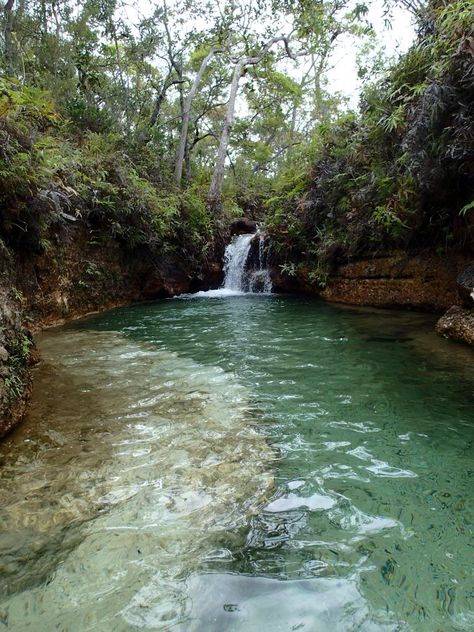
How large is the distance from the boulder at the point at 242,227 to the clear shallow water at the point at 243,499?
1216 cm

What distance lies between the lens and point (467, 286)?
5.65 m

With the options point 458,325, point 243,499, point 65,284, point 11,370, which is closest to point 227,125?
point 65,284

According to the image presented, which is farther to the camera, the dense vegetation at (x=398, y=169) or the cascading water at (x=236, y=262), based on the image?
the cascading water at (x=236, y=262)

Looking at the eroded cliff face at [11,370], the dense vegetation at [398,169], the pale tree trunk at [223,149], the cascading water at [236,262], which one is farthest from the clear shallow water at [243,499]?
the pale tree trunk at [223,149]

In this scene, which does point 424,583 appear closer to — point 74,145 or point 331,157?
point 331,157

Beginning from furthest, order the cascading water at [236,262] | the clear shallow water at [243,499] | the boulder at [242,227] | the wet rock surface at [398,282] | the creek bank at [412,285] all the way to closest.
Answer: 1. the boulder at [242,227]
2. the cascading water at [236,262]
3. the wet rock surface at [398,282]
4. the creek bank at [412,285]
5. the clear shallow water at [243,499]

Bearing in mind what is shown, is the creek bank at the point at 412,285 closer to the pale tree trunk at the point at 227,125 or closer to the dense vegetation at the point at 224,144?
the dense vegetation at the point at 224,144

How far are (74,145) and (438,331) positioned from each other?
→ 405 inches

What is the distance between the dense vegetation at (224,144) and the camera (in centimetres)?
571

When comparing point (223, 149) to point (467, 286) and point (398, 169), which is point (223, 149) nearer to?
point (398, 169)

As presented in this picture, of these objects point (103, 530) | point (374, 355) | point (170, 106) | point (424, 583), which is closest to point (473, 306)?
point (374, 355)

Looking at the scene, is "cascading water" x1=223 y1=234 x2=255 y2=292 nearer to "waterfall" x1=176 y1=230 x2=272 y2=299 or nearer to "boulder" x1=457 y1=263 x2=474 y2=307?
"waterfall" x1=176 y1=230 x2=272 y2=299

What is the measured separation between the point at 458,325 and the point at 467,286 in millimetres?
625

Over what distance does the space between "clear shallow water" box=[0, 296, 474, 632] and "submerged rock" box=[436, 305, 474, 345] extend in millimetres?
627
